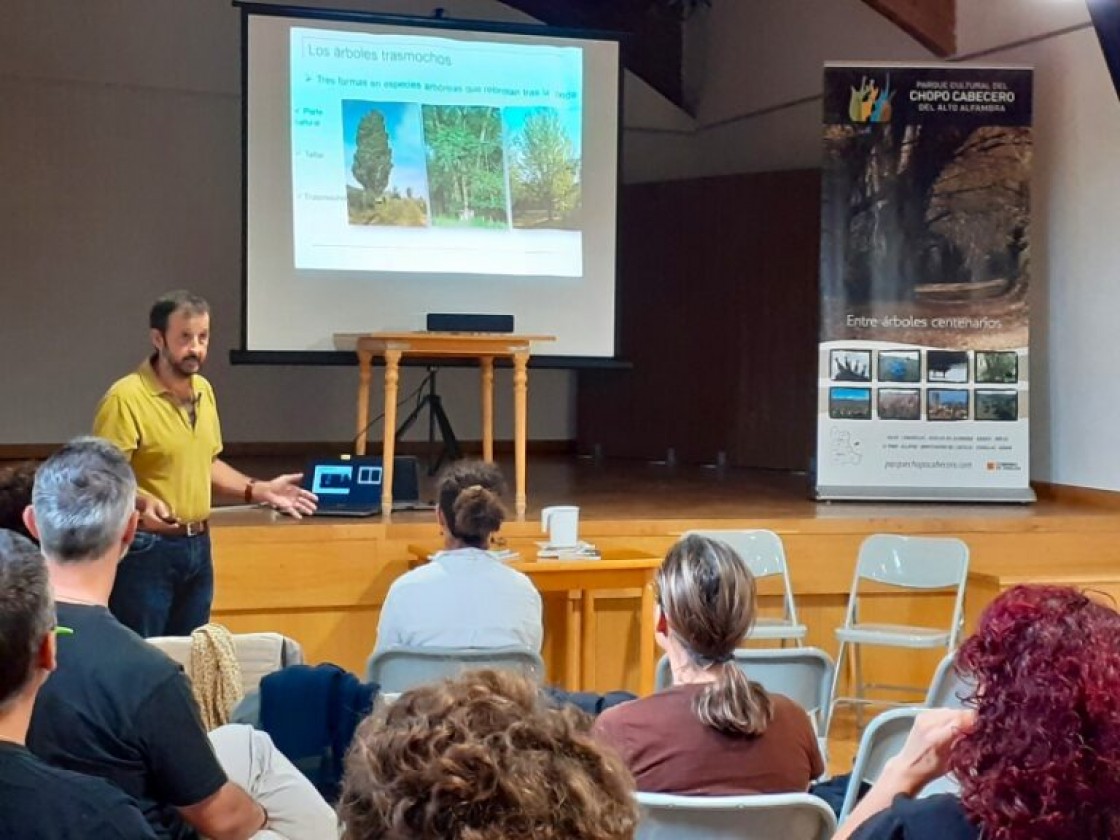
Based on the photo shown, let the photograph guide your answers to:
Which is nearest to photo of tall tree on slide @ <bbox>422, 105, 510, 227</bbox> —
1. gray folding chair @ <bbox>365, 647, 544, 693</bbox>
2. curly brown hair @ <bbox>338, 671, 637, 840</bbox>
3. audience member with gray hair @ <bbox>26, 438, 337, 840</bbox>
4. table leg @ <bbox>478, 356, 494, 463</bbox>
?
table leg @ <bbox>478, 356, 494, 463</bbox>

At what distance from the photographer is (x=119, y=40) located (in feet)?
27.3

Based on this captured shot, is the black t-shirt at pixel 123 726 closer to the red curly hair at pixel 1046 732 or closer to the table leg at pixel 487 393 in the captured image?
the red curly hair at pixel 1046 732

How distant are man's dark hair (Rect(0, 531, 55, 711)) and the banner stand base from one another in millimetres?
4922

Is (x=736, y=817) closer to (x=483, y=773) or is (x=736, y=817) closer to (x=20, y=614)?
(x=20, y=614)

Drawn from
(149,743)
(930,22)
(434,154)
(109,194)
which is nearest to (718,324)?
(930,22)

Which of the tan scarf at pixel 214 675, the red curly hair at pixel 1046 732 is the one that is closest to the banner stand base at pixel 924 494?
the tan scarf at pixel 214 675

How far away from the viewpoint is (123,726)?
6.03 ft

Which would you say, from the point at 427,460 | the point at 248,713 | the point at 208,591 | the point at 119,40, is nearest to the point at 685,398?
the point at 427,460

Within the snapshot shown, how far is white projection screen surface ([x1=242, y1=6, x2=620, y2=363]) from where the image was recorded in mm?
5789

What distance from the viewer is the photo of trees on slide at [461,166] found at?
5.94m

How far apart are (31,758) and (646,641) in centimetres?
344

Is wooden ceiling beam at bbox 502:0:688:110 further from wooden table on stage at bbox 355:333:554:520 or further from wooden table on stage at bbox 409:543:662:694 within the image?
wooden table on stage at bbox 409:543:662:694

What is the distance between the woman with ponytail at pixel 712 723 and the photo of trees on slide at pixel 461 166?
3.91 meters

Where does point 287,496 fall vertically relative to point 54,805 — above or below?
above
